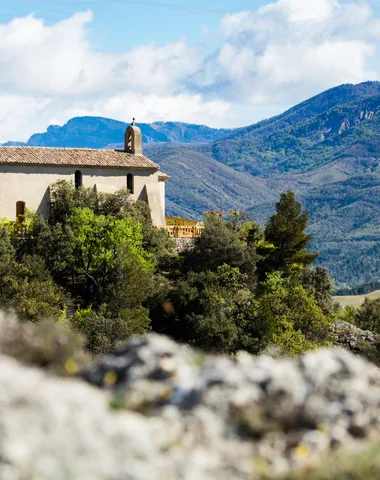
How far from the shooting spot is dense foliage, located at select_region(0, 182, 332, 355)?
1969 inches

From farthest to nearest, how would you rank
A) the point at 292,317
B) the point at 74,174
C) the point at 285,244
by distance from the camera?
1. the point at 285,244
2. the point at 74,174
3. the point at 292,317

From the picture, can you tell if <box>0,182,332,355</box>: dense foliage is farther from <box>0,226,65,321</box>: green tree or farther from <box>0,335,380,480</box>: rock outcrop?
<box>0,335,380,480</box>: rock outcrop

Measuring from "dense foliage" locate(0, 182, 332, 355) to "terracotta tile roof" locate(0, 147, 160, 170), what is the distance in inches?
94.2

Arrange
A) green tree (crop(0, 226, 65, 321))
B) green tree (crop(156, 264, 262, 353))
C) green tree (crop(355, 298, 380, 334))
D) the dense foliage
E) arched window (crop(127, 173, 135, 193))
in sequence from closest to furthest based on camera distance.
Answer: green tree (crop(0, 226, 65, 321))
the dense foliage
green tree (crop(156, 264, 262, 353))
arched window (crop(127, 173, 135, 193))
green tree (crop(355, 298, 380, 334))

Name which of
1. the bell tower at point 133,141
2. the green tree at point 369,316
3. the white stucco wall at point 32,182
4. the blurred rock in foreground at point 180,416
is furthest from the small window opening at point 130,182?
the blurred rock in foreground at point 180,416

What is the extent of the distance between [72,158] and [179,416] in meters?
52.2

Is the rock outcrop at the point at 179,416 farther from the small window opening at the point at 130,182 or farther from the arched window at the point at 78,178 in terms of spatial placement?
the small window opening at the point at 130,182

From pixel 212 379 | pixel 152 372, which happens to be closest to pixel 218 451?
pixel 212 379

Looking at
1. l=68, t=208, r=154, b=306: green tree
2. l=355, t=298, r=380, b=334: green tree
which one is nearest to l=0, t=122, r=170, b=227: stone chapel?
l=68, t=208, r=154, b=306: green tree

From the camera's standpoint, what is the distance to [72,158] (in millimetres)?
59750

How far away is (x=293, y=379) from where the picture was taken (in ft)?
31.8

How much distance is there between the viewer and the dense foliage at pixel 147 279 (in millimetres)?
50000

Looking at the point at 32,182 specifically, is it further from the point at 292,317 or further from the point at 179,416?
the point at 179,416

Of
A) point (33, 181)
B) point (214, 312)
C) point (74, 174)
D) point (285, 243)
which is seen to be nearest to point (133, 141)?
point (74, 174)
